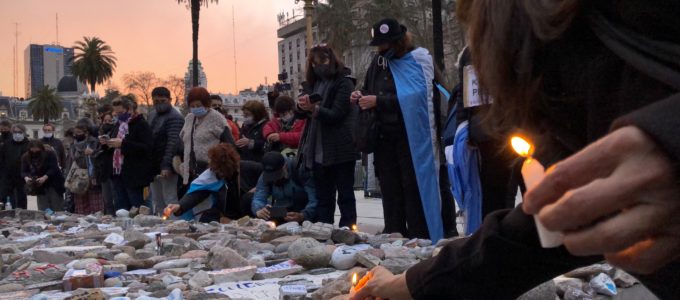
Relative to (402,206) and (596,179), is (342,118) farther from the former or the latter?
(596,179)

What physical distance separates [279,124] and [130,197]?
2.36 meters

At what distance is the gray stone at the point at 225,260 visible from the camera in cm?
404

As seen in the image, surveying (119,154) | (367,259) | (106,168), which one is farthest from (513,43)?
(106,168)

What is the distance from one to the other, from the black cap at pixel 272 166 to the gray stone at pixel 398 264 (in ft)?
9.37

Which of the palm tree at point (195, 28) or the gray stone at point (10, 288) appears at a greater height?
the palm tree at point (195, 28)

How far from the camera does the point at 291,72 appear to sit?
101 meters

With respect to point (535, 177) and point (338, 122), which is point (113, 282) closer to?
point (338, 122)

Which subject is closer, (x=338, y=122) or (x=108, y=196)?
(x=338, y=122)

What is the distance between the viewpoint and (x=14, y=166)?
12.6m

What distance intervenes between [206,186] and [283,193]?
0.79 meters

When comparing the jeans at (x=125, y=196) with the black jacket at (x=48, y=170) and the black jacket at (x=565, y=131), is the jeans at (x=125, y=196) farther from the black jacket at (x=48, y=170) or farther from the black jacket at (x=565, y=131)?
the black jacket at (x=565, y=131)

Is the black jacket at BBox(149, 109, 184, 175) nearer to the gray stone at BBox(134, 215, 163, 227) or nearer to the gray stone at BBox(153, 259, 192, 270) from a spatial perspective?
the gray stone at BBox(134, 215, 163, 227)

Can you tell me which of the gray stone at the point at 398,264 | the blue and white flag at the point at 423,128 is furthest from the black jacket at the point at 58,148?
the gray stone at the point at 398,264

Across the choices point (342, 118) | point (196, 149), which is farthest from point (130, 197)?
point (342, 118)
